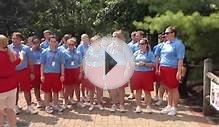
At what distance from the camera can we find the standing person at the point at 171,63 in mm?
10164

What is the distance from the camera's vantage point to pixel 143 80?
10656 mm

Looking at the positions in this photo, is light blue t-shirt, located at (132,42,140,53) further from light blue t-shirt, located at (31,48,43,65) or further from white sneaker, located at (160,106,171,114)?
light blue t-shirt, located at (31,48,43,65)

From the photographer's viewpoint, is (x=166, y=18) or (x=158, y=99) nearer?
(x=166, y=18)

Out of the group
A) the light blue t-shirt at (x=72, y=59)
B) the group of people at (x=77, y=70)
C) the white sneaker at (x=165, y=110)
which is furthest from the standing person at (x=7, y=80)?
the white sneaker at (x=165, y=110)

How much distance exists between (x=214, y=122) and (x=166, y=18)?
7.52 ft

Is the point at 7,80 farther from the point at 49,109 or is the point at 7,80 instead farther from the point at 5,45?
the point at 49,109

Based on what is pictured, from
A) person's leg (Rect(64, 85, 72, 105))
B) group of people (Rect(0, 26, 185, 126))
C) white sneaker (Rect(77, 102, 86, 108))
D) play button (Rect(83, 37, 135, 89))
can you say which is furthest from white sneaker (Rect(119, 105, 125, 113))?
person's leg (Rect(64, 85, 72, 105))

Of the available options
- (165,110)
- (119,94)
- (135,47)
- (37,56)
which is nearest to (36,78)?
(37,56)

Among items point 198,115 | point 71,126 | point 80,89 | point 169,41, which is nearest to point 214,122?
point 198,115

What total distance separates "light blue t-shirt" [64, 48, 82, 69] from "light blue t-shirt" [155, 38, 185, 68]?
1.92 metres

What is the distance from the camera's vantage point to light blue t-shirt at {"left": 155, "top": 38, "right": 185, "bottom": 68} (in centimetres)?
1016

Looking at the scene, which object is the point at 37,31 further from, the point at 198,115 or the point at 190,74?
the point at 198,115

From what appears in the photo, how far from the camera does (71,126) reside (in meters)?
9.44

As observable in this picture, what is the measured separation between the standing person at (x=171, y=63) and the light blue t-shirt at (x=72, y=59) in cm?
189
